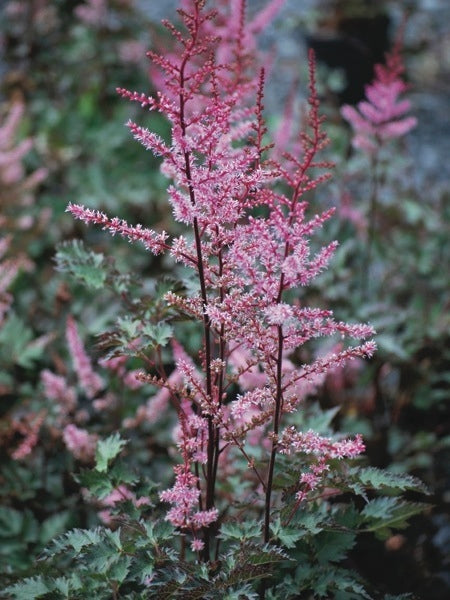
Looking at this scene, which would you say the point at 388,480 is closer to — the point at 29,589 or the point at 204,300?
the point at 204,300

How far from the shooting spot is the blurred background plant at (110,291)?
229cm

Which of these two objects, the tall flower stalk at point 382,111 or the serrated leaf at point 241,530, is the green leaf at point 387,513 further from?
the tall flower stalk at point 382,111

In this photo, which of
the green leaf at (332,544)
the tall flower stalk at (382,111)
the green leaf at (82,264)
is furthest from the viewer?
the tall flower stalk at (382,111)

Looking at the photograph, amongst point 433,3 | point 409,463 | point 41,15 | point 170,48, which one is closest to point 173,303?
point 409,463

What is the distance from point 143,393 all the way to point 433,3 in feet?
22.5

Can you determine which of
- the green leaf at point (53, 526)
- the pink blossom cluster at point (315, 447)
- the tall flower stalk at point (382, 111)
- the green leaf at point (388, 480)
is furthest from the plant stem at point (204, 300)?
the tall flower stalk at point (382, 111)

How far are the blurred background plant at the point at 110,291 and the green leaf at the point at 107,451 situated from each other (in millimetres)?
148

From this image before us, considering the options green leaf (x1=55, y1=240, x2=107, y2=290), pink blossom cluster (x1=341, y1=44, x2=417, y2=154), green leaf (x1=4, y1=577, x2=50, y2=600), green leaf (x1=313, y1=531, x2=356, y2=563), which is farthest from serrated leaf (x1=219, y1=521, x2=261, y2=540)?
pink blossom cluster (x1=341, y1=44, x2=417, y2=154)

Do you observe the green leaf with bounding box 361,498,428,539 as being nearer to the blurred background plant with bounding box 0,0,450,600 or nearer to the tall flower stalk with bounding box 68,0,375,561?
the tall flower stalk with bounding box 68,0,375,561

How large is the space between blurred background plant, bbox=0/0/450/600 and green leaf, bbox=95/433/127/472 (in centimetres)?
15

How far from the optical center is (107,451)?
67.6 inches

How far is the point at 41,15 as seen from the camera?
14.7ft

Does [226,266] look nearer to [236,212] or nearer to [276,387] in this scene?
[236,212]

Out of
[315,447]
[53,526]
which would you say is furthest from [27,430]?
[315,447]
